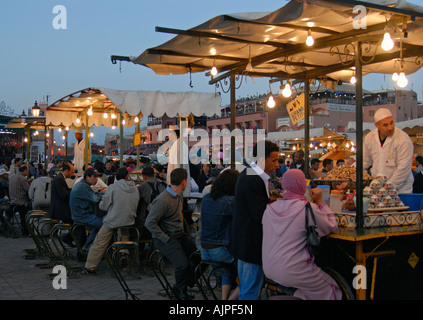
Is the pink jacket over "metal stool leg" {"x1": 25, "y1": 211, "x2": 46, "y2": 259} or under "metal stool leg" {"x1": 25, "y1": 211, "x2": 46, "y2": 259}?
over

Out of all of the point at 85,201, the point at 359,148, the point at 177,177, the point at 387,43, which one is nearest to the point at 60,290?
the point at 85,201

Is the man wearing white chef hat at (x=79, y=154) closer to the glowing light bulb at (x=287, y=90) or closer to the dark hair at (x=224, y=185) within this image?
the glowing light bulb at (x=287, y=90)

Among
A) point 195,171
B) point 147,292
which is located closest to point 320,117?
point 195,171

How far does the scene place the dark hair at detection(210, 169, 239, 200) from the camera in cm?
497

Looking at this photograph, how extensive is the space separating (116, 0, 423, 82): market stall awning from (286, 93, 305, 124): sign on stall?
0.42 m

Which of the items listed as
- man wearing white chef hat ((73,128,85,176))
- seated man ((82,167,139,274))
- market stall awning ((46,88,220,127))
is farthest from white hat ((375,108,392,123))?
man wearing white chef hat ((73,128,85,176))

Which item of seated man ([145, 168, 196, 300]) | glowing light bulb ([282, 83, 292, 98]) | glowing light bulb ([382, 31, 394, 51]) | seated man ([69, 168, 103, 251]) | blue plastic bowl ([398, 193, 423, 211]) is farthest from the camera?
seated man ([69, 168, 103, 251])

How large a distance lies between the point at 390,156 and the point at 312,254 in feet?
6.58

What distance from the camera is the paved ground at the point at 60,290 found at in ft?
20.0

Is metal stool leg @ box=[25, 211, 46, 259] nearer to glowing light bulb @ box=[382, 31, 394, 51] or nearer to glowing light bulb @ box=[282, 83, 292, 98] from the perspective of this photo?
glowing light bulb @ box=[282, 83, 292, 98]

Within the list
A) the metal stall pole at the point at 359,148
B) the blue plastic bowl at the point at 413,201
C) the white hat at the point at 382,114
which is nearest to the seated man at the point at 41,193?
the white hat at the point at 382,114

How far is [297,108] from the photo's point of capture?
23.6 feet
